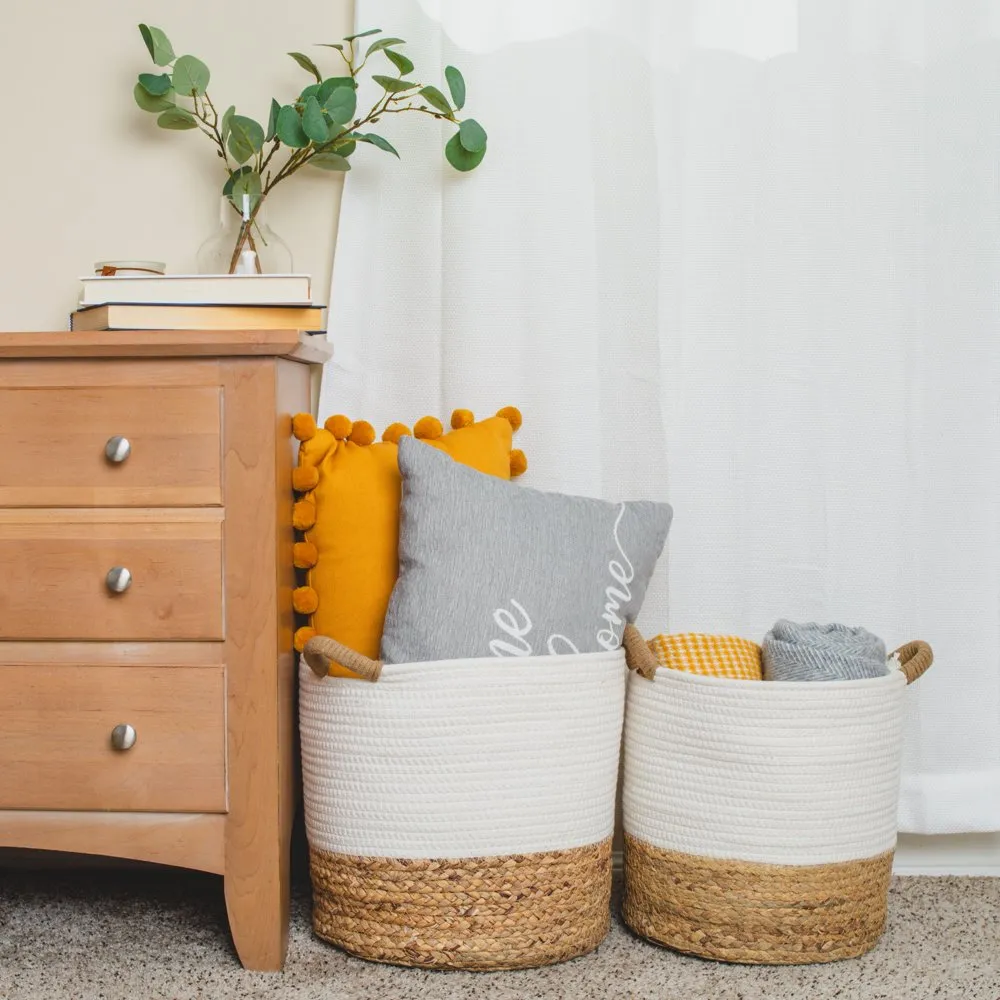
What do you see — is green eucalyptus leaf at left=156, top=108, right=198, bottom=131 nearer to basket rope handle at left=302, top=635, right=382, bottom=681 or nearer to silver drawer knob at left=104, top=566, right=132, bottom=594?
silver drawer knob at left=104, top=566, right=132, bottom=594

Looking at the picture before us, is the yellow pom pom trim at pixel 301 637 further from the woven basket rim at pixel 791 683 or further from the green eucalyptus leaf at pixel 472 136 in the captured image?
the green eucalyptus leaf at pixel 472 136

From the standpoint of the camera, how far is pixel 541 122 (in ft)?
4.83

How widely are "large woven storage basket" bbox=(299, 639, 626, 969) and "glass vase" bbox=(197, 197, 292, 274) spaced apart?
0.56 metres

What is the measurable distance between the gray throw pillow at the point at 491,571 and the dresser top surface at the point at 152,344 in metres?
0.18

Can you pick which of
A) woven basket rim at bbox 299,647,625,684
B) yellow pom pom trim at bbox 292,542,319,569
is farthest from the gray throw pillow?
yellow pom pom trim at bbox 292,542,319,569

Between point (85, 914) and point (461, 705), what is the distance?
0.59 meters

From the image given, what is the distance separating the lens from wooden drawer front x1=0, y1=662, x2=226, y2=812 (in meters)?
1.20

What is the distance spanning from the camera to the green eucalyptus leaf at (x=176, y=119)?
147cm

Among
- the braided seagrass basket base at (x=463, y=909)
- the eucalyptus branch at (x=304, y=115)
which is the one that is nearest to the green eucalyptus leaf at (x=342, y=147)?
the eucalyptus branch at (x=304, y=115)

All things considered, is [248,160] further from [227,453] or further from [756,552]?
[756,552]

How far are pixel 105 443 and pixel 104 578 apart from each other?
145 millimetres

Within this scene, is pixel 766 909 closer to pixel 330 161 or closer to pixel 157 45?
pixel 330 161

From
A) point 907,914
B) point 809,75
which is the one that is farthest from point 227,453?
point 907,914

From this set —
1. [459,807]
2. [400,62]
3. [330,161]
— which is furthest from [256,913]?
[400,62]
